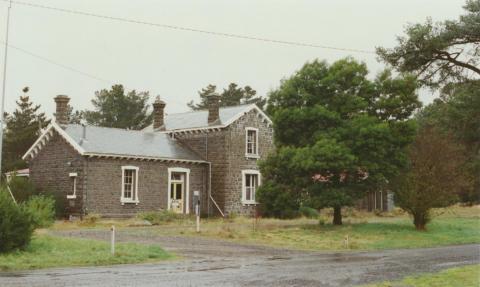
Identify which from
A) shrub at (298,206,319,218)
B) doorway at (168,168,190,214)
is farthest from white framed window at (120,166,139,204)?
shrub at (298,206,319,218)

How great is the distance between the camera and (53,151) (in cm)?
3672

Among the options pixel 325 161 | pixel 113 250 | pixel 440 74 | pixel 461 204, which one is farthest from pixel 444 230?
pixel 461 204

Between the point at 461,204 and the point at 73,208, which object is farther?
the point at 461,204

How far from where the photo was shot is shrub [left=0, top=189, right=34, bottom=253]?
1667 cm

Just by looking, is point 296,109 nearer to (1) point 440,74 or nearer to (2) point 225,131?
(2) point 225,131

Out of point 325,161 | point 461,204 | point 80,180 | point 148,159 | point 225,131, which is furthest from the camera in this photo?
point 461,204

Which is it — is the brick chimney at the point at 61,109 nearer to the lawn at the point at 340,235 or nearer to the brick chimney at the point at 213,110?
the lawn at the point at 340,235

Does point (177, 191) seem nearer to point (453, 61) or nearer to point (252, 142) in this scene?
point (252, 142)

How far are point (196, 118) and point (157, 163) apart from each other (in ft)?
22.9

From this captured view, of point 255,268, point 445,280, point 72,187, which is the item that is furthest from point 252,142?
point 445,280

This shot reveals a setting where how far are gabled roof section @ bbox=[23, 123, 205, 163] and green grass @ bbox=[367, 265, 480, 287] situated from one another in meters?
23.6

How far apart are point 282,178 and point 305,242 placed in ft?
21.4

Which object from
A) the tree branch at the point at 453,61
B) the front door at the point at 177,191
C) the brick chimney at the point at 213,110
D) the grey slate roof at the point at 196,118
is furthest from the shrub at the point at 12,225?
the brick chimney at the point at 213,110

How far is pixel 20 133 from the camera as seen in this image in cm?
6284
